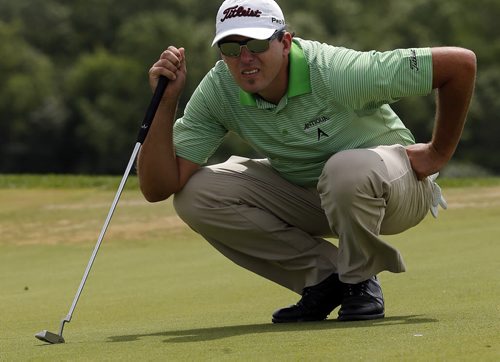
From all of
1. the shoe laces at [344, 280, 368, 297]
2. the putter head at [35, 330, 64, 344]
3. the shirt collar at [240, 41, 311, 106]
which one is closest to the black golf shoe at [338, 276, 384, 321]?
the shoe laces at [344, 280, 368, 297]

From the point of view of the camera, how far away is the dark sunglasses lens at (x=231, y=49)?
4.98 meters

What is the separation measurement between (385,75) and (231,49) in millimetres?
597

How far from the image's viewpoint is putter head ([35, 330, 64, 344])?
180 inches

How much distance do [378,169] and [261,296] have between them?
155cm

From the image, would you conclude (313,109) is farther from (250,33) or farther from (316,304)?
(316,304)

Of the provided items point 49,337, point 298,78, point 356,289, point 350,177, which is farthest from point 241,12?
point 49,337

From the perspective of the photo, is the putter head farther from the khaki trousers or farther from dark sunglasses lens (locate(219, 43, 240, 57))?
dark sunglasses lens (locate(219, 43, 240, 57))

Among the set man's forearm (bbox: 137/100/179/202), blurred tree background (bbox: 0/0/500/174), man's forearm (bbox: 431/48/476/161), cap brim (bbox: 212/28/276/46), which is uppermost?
blurred tree background (bbox: 0/0/500/174)

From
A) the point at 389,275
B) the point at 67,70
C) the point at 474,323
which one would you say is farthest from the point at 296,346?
the point at 67,70

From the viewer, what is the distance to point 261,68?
504 centimetres

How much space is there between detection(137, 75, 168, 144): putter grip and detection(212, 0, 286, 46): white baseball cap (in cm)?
34

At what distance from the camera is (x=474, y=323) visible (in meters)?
4.39

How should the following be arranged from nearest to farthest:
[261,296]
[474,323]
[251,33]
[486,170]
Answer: [474,323] → [251,33] → [261,296] → [486,170]

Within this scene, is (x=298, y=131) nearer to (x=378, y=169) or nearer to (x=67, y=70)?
(x=378, y=169)
